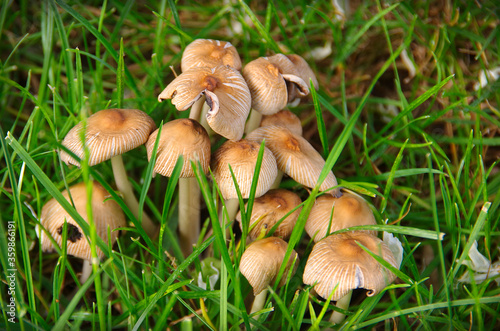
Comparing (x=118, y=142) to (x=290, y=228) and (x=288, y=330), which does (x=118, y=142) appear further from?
(x=288, y=330)

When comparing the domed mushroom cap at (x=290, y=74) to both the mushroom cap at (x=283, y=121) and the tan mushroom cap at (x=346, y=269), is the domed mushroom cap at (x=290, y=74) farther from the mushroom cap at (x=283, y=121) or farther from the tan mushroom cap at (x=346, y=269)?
the tan mushroom cap at (x=346, y=269)

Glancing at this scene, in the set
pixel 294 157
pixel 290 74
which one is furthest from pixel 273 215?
pixel 290 74

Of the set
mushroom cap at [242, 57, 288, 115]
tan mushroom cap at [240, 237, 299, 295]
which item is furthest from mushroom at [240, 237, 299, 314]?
mushroom cap at [242, 57, 288, 115]

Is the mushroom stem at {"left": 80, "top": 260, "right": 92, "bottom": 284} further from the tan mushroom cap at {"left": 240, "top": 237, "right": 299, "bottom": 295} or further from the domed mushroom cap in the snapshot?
the domed mushroom cap

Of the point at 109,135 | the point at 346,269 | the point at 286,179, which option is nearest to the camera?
the point at 346,269

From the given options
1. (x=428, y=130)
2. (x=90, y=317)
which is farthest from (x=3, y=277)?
(x=428, y=130)

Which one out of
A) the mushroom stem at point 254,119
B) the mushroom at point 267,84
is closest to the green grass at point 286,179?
the mushroom at point 267,84

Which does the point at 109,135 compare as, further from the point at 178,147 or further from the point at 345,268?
the point at 345,268
